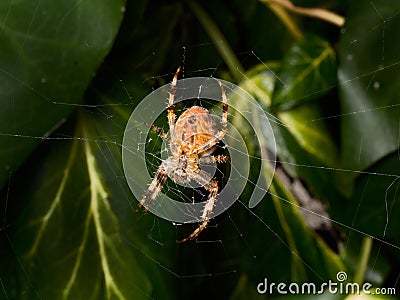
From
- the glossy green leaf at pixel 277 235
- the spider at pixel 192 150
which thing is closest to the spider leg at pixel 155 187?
the spider at pixel 192 150

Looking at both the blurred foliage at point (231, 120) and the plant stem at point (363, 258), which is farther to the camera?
the plant stem at point (363, 258)

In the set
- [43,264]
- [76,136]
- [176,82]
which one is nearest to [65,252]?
[43,264]

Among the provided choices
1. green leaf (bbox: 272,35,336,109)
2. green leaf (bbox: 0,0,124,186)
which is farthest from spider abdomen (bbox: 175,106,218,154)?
green leaf (bbox: 0,0,124,186)

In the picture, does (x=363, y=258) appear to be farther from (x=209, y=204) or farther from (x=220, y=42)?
(x=220, y=42)

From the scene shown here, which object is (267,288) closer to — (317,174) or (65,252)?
(317,174)

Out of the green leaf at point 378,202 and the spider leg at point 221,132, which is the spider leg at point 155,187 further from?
the green leaf at point 378,202

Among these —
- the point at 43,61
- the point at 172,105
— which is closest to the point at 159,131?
the point at 172,105

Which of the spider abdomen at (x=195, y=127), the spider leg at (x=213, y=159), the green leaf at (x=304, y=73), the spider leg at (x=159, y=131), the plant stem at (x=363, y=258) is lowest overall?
the plant stem at (x=363, y=258)
